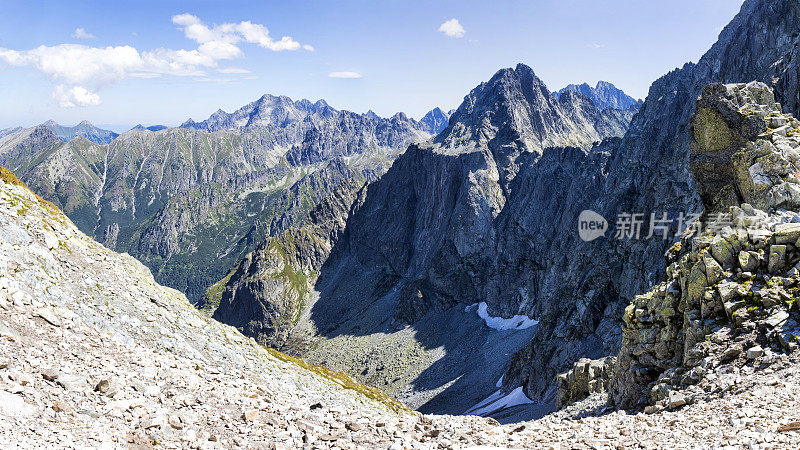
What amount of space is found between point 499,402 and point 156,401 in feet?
295

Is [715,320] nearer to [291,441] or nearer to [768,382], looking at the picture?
[768,382]

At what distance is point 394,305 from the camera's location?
181750 millimetres

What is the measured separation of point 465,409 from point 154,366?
316 feet

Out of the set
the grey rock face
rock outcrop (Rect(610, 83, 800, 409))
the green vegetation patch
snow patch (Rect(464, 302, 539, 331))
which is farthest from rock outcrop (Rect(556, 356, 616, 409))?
snow patch (Rect(464, 302, 539, 331))

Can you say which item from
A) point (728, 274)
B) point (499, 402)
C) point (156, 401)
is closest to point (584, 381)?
point (728, 274)

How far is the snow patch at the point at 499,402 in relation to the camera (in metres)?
88.1

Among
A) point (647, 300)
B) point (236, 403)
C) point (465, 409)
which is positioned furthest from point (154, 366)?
point (465, 409)

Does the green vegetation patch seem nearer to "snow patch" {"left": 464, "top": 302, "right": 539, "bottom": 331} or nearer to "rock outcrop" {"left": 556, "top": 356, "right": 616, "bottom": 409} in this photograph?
"rock outcrop" {"left": 556, "top": 356, "right": 616, "bottom": 409}

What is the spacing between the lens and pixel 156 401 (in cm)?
1518

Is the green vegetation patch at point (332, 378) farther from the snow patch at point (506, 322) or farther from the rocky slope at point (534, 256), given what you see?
the snow patch at point (506, 322)

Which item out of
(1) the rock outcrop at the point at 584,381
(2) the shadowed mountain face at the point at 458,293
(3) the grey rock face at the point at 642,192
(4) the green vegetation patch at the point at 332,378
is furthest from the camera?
(2) the shadowed mountain face at the point at 458,293

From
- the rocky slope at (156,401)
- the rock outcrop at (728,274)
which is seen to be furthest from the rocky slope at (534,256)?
the rocky slope at (156,401)

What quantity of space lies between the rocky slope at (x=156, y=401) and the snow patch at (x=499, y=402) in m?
75.4

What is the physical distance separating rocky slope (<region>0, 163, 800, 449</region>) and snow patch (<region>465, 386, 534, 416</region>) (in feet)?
247
